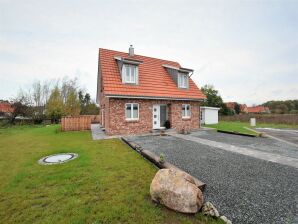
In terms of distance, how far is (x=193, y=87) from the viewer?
1786 centimetres

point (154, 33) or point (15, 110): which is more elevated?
point (154, 33)

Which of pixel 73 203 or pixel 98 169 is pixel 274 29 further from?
pixel 73 203

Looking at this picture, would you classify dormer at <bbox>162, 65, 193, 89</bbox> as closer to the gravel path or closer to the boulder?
the gravel path

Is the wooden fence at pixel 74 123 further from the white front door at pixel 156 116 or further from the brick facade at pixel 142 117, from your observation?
the white front door at pixel 156 116

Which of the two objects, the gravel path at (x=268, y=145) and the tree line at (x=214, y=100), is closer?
the gravel path at (x=268, y=145)

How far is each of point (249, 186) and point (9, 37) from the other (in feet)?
60.3

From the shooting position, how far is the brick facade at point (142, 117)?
41.1ft

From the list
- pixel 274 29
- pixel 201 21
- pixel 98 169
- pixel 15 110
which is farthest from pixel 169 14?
pixel 15 110

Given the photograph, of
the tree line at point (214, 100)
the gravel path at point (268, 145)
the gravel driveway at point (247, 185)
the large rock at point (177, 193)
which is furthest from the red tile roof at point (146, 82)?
the tree line at point (214, 100)

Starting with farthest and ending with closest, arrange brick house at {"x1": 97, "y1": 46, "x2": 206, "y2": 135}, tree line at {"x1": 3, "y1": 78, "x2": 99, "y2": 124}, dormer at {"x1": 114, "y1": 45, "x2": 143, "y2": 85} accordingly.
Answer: tree line at {"x1": 3, "y1": 78, "x2": 99, "y2": 124}
dormer at {"x1": 114, "y1": 45, "x2": 143, "y2": 85}
brick house at {"x1": 97, "y1": 46, "x2": 206, "y2": 135}

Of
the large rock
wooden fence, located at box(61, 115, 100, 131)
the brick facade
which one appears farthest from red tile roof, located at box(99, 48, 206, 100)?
the large rock

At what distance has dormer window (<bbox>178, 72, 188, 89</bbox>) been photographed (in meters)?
16.7

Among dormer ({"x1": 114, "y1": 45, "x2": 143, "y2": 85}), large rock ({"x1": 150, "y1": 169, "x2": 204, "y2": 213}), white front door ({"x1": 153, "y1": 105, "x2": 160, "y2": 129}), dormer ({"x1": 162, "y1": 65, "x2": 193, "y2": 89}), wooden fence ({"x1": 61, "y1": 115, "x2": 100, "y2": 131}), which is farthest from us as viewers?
dormer ({"x1": 162, "y1": 65, "x2": 193, "y2": 89})

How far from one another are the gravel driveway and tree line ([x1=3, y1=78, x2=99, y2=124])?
25484 millimetres
